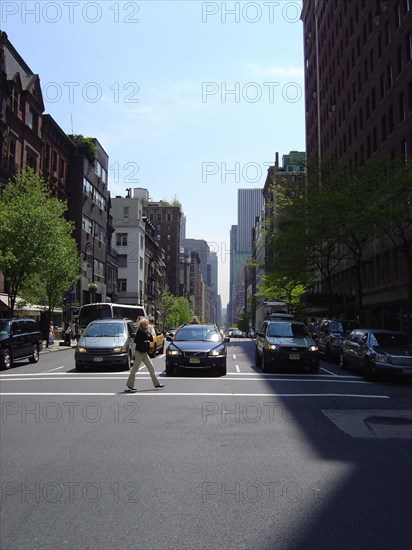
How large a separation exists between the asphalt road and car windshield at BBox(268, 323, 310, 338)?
641cm

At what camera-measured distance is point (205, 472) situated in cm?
612

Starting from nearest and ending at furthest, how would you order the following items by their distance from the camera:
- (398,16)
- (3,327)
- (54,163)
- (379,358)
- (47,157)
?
(379,358), (3,327), (398,16), (47,157), (54,163)

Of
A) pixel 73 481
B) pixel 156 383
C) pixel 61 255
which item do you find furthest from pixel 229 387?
pixel 61 255

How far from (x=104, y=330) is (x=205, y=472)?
13.6m

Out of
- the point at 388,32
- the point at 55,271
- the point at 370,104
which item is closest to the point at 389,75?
the point at 388,32

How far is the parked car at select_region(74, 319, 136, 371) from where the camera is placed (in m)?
17.6

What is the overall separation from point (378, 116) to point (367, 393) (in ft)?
108

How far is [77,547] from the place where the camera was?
13.7 feet

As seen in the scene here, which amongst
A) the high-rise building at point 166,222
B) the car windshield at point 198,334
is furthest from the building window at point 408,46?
the high-rise building at point 166,222

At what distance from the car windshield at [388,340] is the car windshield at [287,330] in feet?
8.09

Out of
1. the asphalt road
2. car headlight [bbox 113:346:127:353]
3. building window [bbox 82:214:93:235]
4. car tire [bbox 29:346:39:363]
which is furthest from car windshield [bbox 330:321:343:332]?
building window [bbox 82:214:93:235]

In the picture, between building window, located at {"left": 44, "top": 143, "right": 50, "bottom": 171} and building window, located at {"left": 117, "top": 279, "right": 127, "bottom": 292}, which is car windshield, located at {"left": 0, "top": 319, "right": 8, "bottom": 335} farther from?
building window, located at {"left": 117, "top": 279, "right": 127, "bottom": 292}

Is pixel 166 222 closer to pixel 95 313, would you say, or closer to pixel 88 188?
pixel 88 188

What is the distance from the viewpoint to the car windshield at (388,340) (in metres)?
16.3
